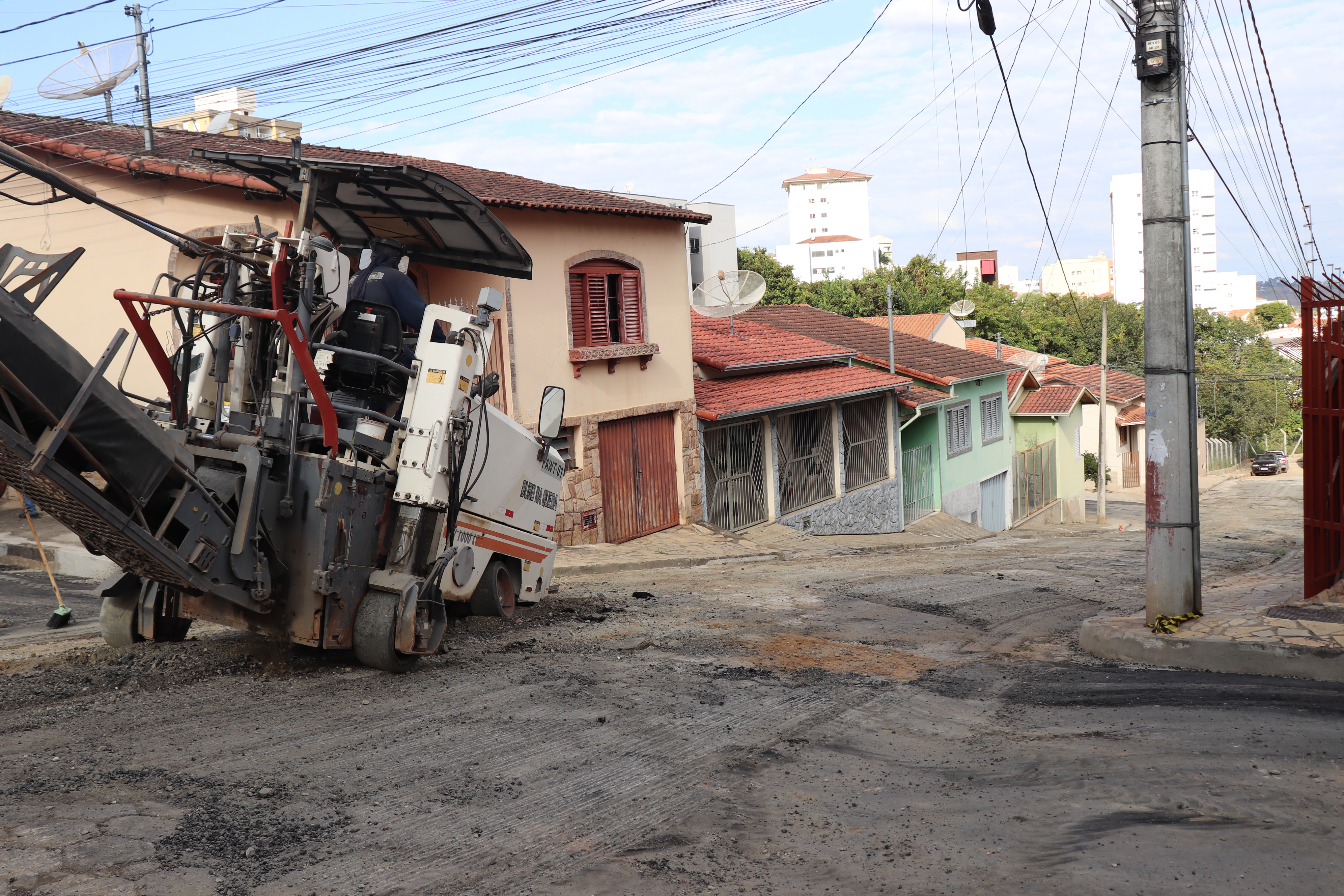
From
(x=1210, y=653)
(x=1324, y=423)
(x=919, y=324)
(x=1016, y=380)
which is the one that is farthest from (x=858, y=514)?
(x=919, y=324)

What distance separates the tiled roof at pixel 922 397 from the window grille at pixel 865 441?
1.76ft

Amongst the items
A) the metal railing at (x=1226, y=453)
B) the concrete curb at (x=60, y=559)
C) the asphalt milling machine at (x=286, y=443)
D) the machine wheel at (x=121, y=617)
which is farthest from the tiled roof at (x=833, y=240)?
the machine wheel at (x=121, y=617)

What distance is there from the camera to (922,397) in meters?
25.1

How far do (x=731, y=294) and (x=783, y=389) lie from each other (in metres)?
2.28

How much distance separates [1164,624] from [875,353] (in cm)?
1954

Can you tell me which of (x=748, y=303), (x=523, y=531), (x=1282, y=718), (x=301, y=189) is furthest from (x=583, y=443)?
(x=1282, y=718)

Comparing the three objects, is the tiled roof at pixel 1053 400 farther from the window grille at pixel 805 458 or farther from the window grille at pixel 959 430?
the window grille at pixel 805 458

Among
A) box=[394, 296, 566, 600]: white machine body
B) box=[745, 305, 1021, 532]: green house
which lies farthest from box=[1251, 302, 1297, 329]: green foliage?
box=[394, 296, 566, 600]: white machine body

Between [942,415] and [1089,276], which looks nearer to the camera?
[942,415]

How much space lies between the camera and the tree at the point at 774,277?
53719 mm

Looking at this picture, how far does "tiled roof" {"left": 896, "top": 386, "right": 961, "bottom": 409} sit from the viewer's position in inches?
959

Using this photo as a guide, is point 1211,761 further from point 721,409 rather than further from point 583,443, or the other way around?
point 721,409

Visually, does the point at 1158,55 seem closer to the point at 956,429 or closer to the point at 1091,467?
the point at 956,429

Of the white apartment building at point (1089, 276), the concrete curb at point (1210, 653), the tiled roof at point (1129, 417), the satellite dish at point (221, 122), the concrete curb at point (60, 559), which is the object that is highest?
the white apartment building at point (1089, 276)
